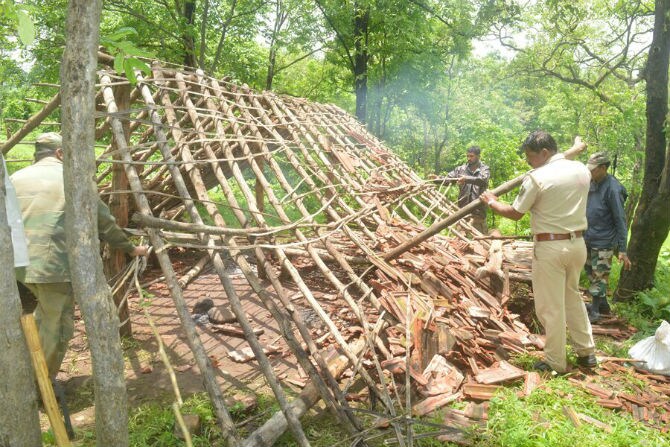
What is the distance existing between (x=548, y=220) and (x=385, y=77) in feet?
Answer: 35.8

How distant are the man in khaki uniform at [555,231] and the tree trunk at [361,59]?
9386 mm

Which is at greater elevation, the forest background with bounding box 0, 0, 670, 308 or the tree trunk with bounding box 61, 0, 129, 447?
the forest background with bounding box 0, 0, 670, 308

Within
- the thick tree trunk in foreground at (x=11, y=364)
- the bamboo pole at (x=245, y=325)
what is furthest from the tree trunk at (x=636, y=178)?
the thick tree trunk in foreground at (x=11, y=364)

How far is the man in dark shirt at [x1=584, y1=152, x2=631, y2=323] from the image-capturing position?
4.95m

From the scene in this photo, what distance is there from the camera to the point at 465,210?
155 inches

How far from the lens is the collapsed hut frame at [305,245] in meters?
3.08

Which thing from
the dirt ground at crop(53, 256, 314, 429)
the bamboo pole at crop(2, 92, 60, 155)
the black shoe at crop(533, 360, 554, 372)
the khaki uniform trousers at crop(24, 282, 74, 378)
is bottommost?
the dirt ground at crop(53, 256, 314, 429)

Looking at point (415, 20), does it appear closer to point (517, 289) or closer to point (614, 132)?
point (614, 132)

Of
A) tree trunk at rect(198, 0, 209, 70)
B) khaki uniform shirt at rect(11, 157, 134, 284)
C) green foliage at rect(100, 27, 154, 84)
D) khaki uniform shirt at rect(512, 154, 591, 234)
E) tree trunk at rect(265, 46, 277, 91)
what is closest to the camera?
green foliage at rect(100, 27, 154, 84)

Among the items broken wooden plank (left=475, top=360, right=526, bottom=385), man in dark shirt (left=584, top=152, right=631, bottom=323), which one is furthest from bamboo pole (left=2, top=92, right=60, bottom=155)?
man in dark shirt (left=584, top=152, right=631, bottom=323)

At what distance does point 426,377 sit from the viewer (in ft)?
12.4

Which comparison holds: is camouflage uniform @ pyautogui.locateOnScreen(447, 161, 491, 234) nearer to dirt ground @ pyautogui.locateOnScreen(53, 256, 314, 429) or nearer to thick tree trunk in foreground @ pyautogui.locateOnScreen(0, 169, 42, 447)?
dirt ground @ pyautogui.locateOnScreen(53, 256, 314, 429)

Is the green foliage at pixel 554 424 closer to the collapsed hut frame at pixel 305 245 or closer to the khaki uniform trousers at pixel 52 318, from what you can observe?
the collapsed hut frame at pixel 305 245

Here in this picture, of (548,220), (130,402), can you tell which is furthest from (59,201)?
(548,220)
